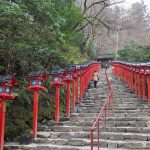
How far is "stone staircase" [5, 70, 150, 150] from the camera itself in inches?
384

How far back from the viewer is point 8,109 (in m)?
11.3

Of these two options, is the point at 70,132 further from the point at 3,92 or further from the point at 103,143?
the point at 3,92

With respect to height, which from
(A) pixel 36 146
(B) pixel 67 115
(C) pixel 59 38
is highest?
(C) pixel 59 38

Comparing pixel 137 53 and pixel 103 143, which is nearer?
pixel 103 143

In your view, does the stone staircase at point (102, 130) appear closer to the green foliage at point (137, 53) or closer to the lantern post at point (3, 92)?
the lantern post at point (3, 92)

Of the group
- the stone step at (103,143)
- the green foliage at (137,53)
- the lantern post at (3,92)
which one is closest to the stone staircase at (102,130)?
the stone step at (103,143)

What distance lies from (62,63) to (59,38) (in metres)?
2.74

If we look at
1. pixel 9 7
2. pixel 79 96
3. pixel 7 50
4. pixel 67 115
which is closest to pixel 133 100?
pixel 79 96

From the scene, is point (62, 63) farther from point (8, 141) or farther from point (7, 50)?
point (8, 141)

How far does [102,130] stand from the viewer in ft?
36.6

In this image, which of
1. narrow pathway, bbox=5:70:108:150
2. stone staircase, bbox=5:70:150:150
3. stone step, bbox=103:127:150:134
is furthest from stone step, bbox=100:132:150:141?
narrow pathway, bbox=5:70:108:150

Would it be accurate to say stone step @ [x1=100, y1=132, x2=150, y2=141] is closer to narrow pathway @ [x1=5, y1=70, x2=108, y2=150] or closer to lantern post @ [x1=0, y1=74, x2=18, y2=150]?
narrow pathway @ [x1=5, y1=70, x2=108, y2=150]

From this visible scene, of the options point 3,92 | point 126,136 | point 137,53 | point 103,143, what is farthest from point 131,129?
point 137,53

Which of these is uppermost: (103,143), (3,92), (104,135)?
(3,92)
